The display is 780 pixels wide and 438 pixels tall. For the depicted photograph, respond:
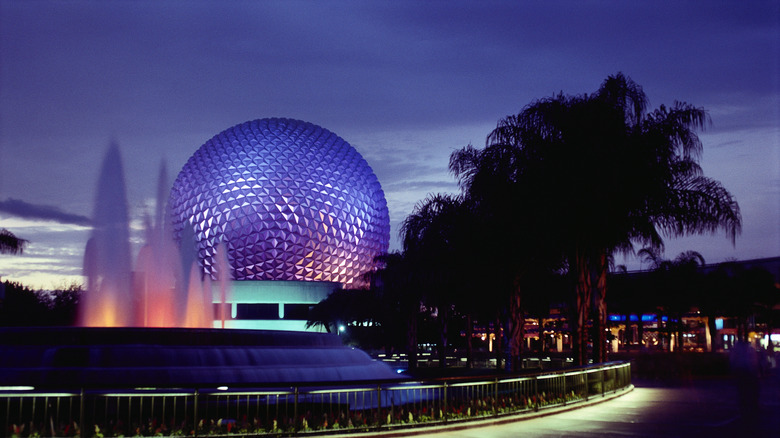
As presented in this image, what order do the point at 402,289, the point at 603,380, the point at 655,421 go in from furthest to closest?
the point at 402,289, the point at 603,380, the point at 655,421

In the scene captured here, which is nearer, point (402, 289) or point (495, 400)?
point (495, 400)

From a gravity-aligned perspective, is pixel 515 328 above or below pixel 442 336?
above

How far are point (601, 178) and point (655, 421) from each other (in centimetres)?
909

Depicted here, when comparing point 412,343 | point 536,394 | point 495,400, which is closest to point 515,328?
point 412,343

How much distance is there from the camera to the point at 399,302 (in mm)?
40781

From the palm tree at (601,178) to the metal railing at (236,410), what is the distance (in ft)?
27.9

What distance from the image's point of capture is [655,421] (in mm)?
14352

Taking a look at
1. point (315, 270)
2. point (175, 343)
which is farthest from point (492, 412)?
point (315, 270)

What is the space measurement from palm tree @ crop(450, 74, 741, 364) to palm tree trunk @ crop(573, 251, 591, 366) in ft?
0.11

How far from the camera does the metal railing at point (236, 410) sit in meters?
11.7

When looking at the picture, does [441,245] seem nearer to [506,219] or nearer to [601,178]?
[506,219]

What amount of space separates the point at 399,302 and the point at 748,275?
103ft

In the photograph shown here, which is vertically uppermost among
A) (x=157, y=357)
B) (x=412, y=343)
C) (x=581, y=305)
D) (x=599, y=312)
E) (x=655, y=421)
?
(x=581, y=305)

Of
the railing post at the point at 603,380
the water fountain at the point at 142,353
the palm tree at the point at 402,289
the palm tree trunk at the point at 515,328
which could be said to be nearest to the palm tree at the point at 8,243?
the water fountain at the point at 142,353
